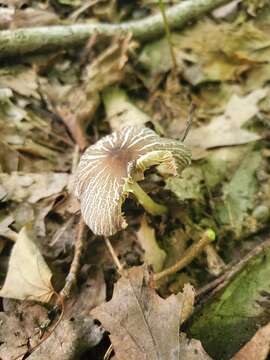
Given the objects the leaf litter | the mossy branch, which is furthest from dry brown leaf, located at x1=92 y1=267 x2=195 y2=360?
the mossy branch

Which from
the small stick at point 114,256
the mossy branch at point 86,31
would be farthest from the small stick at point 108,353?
the mossy branch at point 86,31

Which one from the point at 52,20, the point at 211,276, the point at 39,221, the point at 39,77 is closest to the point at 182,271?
the point at 211,276

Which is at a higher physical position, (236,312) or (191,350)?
(191,350)

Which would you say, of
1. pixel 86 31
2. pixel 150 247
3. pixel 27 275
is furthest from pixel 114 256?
pixel 86 31

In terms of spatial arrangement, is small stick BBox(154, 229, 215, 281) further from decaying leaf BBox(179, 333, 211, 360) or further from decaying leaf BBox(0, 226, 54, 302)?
decaying leaf BBox(0, 226, 54, 302)

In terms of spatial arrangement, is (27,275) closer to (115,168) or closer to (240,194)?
(115,168)

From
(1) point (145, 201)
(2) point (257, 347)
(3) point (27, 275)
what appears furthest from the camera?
(1) point (145, 201)
